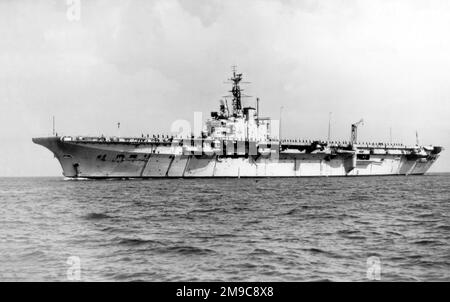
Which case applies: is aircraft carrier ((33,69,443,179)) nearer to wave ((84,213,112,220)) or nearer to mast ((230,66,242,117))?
mast ((230,66,242,117))

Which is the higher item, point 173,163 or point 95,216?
point 173,163

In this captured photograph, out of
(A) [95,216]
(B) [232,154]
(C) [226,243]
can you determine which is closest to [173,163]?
(B) [232,154]

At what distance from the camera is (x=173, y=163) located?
3609 centimetres

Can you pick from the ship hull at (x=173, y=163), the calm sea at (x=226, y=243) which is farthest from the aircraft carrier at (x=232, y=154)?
the calm sea at (x=226, y=243)

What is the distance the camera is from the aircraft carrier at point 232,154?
109ft

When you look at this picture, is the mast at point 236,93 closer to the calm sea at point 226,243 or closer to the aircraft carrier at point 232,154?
the aircraft carrier at point 232,154

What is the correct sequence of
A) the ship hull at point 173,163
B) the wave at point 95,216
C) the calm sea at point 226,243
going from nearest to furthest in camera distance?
the calm sea at point 226,243 → the wave at point 95,216 → the ship hull at point 173,163

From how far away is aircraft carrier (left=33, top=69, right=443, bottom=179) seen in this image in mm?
33375

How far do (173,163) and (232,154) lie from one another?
5.57 meters

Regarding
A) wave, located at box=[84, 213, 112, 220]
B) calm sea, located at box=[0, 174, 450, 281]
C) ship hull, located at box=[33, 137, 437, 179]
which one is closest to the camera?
calm sea, located at box=[0, 174, 450, 281]

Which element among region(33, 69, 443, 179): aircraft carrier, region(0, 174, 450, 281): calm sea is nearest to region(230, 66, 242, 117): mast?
region(33, 69, 443, 179): aircraft carrier

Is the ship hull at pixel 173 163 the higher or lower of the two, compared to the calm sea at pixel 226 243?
higher

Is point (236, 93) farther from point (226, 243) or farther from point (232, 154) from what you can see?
point (226, 243)
